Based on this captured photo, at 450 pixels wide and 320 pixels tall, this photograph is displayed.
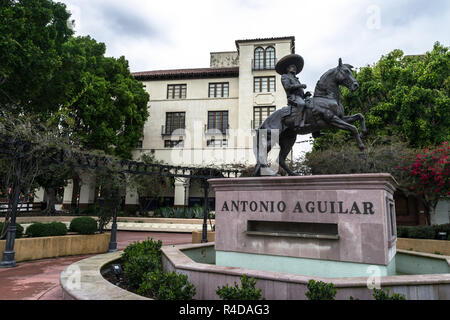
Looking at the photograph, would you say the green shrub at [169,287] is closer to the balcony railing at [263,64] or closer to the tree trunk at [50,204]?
the tree trunk at [50,204]

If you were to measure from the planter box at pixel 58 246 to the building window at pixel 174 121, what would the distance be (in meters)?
23.1

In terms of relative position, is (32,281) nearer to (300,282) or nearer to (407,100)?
(300,282)

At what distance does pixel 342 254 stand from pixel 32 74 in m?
17.6

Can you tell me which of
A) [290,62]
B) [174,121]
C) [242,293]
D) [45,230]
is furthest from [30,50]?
[174,121]

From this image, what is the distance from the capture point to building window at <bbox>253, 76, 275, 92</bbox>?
3294cm

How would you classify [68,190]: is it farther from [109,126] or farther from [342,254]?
[342,254]

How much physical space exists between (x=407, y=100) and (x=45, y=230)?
22991 millimetres

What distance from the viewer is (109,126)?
27.7 meters

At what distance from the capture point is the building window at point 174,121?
3497cm

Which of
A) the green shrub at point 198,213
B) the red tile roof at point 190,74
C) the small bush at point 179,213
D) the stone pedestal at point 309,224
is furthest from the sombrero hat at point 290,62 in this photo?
the red tile roof at point 190,74

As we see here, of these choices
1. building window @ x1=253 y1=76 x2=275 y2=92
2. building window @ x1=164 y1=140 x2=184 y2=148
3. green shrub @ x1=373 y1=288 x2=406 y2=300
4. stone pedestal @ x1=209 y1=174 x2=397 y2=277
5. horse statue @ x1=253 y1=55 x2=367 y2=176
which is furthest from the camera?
building window @ x1=164 y1=140 x2=184 y2=148

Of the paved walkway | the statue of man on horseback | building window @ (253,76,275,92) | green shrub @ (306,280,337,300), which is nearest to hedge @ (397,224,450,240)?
the statue of man on horseback

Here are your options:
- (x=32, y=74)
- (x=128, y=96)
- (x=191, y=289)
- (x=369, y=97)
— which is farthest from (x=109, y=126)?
(x=191, y=289)

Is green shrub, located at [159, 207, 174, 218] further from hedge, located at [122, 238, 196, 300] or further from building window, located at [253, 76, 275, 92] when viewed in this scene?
hedge, located at [122, 238, 196, 300]
